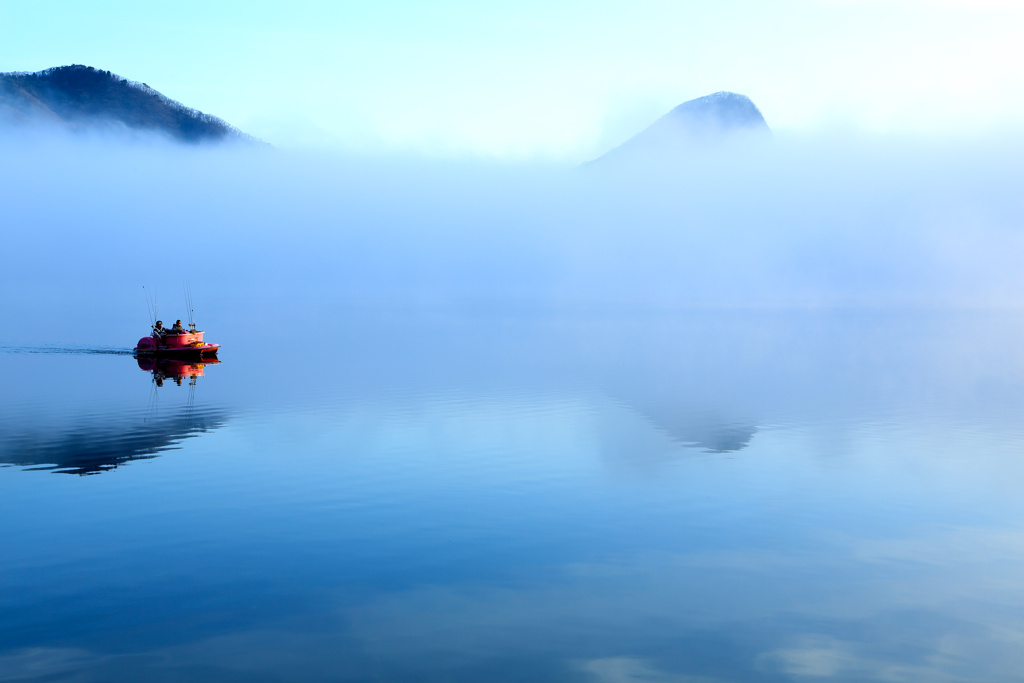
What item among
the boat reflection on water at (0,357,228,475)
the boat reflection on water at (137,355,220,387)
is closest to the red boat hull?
the boat reflection on water at (137,355,220,387)

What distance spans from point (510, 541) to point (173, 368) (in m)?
77.0

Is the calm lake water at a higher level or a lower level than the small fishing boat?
lower

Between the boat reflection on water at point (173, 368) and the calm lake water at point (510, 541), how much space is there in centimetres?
1970

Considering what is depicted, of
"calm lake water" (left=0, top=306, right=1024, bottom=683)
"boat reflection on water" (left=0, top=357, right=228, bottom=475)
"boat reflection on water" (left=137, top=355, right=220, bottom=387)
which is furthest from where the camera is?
"boat reflection on water" (left=137, top=355, right=220, bottom=387)

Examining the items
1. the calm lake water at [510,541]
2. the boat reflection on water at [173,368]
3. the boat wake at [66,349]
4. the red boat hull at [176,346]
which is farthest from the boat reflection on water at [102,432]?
the boat wake at [66,349]

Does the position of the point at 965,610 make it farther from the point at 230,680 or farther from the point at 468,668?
the point at 230,680

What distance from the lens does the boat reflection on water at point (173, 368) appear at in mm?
81844

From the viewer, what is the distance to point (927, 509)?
31500 mm

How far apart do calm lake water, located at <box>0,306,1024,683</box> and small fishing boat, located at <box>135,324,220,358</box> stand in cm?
3850

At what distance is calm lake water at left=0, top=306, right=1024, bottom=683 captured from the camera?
18500 mm

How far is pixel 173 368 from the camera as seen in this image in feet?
308

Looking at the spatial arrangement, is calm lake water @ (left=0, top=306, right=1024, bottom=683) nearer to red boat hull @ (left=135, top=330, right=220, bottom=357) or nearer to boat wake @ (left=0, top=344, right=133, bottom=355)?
red boat hull @ (left=135, top=330, right=220, bottom=357)

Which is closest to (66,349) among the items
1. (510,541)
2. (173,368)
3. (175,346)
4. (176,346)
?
(175,346)

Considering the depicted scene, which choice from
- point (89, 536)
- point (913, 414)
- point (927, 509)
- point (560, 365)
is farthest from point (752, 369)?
point (89, 536)
